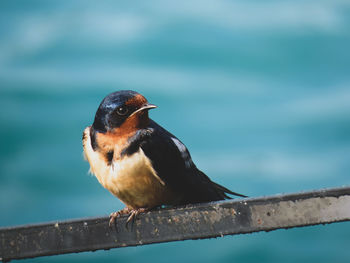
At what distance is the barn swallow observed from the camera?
5.29 ft

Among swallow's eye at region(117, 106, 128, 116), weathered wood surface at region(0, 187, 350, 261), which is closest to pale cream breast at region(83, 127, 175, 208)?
swallow's eye at region(117, 106, 128, 116)

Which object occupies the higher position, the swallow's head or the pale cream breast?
the swallow's head

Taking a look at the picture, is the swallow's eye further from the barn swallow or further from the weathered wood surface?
the weathered wood surface

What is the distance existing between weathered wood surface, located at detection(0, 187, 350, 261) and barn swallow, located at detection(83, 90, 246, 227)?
278 mm

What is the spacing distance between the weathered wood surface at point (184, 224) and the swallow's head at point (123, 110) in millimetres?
383

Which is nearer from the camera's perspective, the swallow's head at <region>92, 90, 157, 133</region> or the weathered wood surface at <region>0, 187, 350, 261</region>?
the weathered wood surface at <region>0, 187, 350, 261</region>

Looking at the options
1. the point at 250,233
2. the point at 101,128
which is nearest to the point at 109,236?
the point at 250,233

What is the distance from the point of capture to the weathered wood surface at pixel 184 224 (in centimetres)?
106

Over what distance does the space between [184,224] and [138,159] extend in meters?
0.46

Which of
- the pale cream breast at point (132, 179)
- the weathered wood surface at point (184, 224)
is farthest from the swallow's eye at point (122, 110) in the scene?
the weathered wood surface at point (184, 224)

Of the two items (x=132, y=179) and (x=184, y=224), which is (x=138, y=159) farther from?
(x=184, y=224)

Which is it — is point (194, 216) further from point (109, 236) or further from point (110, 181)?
point (110, 181)

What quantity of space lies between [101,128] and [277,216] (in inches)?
27.8

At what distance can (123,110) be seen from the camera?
160cm
